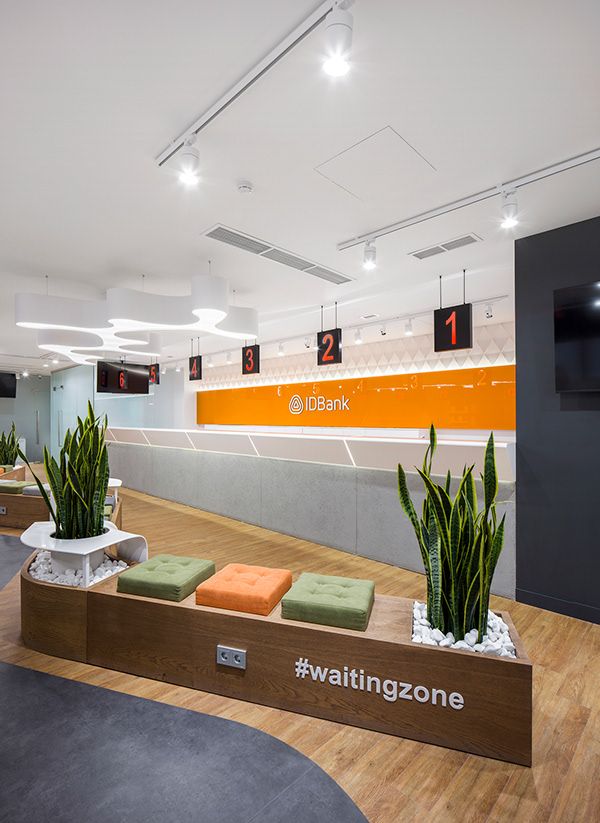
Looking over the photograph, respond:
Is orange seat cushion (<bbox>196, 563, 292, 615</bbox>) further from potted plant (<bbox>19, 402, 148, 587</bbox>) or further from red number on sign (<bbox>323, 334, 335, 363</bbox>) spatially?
red number on sign (<bbox>323, 334, 335, 363</bbox>)

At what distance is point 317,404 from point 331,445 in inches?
148

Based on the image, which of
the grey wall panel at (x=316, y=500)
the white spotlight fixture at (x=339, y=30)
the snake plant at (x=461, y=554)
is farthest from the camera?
the grey wall panel at (x=316, y=500)

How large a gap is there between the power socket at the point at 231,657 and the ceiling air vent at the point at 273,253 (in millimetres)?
3102

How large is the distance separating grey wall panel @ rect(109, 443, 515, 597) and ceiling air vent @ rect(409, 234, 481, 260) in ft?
6.99

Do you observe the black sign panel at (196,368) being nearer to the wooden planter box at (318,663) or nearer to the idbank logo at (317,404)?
the idbank logo at (317,404)

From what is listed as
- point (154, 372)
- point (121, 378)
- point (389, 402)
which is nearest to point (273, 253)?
point (389, 402)

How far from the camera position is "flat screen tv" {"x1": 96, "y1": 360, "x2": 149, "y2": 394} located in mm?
8875

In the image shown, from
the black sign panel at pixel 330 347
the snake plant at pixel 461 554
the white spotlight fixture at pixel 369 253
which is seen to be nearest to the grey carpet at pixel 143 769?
the snake plant at pixel 461 554

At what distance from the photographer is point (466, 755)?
2.04 meters

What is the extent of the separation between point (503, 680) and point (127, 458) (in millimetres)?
8929

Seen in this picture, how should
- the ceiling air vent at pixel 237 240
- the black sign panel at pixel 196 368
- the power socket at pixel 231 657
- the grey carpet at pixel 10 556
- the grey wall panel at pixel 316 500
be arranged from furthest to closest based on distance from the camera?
the black sign panel at pixel 196 368
the grey wall panel at pixel 316 500
the grey carpet at pixel 10 556
the ceiling air vent at pixel 237 240
the power socket at pixel 231 657

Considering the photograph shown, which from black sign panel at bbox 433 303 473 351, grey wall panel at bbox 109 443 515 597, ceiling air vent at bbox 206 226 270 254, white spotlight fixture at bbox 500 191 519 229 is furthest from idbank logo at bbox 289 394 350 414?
white spotlight fixture at bbox 500 191 519 229

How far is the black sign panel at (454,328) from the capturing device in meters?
4.73

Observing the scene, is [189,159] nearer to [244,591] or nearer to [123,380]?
[244,591]
